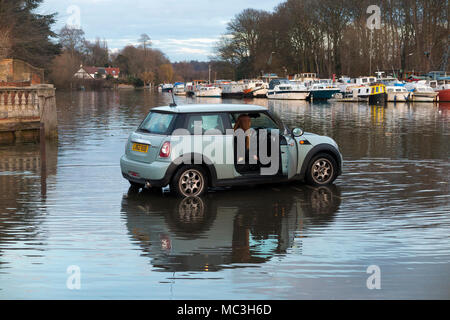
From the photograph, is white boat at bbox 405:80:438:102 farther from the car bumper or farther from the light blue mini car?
the car bumper

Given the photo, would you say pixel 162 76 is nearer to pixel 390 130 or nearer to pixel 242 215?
pixel 390 130

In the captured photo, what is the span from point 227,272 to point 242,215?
3.11 metres

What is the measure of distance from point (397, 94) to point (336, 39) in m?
28.6

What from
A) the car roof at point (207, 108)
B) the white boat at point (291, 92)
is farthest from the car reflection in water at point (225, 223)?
the white boat at point (291, 92)

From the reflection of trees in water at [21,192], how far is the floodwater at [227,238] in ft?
0.10

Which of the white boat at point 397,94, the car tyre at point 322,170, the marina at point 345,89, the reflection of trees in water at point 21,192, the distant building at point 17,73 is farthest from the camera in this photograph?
the white boat at point 397,94

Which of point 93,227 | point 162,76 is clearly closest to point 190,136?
point 93,227

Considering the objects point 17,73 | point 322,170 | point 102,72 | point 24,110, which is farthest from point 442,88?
point 102,72

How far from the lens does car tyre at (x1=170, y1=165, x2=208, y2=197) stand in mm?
10812

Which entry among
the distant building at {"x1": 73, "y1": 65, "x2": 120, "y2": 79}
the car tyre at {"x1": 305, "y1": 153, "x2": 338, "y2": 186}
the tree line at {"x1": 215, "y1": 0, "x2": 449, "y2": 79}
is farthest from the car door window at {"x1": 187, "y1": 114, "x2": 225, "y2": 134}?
the distant building at {"x1": 73, "y1": 65, "x2": 120, "y2": 79}

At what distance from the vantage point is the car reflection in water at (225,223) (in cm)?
727

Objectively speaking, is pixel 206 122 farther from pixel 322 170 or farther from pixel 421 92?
pixel 421 92

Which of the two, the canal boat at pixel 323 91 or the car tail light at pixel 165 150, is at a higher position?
the canal boat at pixel 323 91

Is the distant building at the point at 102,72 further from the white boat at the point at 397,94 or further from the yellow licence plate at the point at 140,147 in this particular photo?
the yellow licence plate at the point at 140,147
